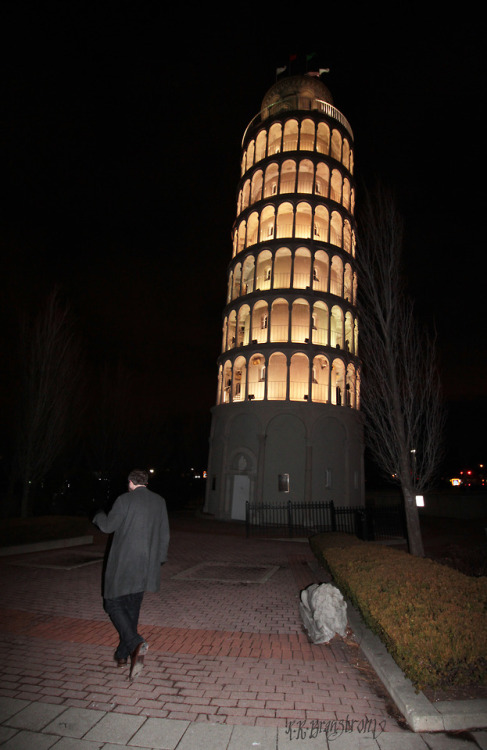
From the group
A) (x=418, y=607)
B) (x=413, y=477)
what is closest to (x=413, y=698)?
(x=418, y=607)

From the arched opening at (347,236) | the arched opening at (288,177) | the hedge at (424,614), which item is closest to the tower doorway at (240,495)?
the arched opening at (347,236)

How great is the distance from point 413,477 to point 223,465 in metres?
17.5

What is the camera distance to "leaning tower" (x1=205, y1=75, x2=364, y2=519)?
2712 cm

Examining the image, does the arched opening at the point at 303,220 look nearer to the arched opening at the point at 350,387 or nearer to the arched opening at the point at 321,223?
the arched opening at the point at 321,223

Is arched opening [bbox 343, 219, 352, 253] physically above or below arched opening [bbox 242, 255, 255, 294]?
above

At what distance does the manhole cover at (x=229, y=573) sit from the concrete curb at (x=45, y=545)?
531 cm

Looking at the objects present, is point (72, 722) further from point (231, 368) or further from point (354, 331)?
point (354, 331)

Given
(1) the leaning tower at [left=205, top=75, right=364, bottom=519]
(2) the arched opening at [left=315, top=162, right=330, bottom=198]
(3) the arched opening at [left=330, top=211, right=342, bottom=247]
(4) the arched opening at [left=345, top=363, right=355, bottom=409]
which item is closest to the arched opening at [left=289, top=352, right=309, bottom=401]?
(1) the leaning tower at [left=205, top=75, right=364, bottom=519]

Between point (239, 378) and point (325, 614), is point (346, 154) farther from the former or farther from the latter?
point (325, 614)

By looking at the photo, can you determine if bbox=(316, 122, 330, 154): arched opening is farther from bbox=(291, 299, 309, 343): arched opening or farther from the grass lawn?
the grass lawn

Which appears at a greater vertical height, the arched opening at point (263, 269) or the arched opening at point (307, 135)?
the arched opening at point (307, 135)

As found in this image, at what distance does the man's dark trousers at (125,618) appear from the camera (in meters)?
4.67

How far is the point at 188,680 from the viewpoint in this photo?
4621mm

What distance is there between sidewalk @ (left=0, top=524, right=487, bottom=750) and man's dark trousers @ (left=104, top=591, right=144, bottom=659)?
0.96ft
